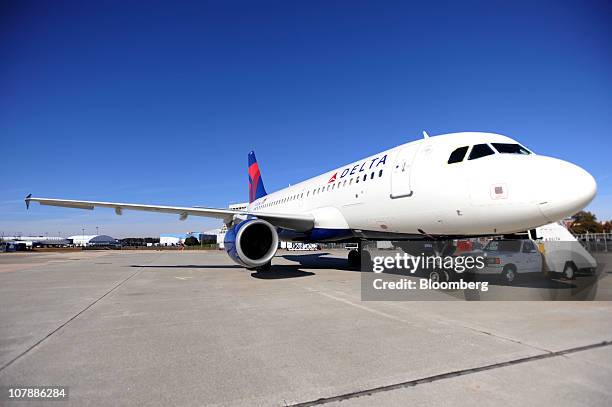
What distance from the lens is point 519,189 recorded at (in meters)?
6.47

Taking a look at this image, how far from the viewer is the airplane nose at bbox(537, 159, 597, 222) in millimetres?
6027

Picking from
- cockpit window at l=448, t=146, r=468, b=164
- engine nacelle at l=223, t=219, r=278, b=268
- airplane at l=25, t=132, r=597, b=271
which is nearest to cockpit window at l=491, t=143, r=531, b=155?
airplane at l=25, t=132, r=597, b=271

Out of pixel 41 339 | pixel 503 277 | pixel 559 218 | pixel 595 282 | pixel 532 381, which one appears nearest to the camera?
pixel 532 381

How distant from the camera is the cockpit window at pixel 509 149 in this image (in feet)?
24.0

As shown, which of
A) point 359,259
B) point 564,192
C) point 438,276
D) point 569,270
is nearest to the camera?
point 564,192

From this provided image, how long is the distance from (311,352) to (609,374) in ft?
8.99

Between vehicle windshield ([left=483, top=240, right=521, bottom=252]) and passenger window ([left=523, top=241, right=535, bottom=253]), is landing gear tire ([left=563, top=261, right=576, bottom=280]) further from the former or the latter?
vehicle windshield ([left=483, top=240, right=521, bottom=252])

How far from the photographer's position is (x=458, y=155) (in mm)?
7758

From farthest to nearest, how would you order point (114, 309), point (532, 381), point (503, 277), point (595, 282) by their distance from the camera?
point (503, 277) < point (595, 282) < point (114, 309) < point (532, 381)

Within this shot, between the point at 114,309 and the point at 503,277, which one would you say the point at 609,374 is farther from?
the point at 503,277

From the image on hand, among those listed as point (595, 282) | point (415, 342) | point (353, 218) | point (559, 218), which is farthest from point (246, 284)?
point (595, 282)

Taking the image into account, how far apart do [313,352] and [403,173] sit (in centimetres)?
588

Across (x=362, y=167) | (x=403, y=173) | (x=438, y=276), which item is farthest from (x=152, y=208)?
(x=438, y=276)

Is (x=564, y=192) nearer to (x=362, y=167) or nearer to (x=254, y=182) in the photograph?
(x=362, y=167)
